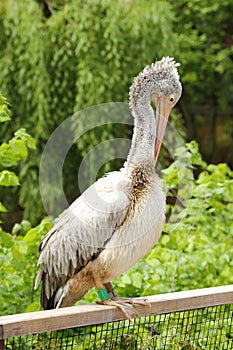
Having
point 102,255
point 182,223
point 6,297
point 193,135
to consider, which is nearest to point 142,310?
point 102,255

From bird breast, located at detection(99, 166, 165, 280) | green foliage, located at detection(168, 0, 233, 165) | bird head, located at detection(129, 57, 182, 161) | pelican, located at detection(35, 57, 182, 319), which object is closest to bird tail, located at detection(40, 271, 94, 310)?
pelican, located at detection(35, 57, 182, 319)

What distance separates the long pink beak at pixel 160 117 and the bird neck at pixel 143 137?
0.18 feet

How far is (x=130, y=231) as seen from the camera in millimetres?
2098

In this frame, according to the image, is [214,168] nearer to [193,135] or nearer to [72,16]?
[72,16]

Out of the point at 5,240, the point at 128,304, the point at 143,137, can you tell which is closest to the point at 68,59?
the point at 5,240

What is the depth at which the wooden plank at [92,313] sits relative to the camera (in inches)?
69.2

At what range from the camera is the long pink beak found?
7.33ft

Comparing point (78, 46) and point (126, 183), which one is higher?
point (78, 46)

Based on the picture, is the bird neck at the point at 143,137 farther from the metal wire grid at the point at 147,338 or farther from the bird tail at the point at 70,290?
the metal wire grid at the point at 147,338

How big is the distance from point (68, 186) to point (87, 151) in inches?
16.0

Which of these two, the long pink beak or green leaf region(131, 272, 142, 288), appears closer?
the long pink beak

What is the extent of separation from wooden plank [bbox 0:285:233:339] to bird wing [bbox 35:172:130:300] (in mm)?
217

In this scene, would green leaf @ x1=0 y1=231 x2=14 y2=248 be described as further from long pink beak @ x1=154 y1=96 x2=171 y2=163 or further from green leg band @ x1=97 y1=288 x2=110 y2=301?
long pink beak @ x1=154 y1=96 x2=171 y2=163

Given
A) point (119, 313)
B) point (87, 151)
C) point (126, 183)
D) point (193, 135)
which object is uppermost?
point (193, 135)
